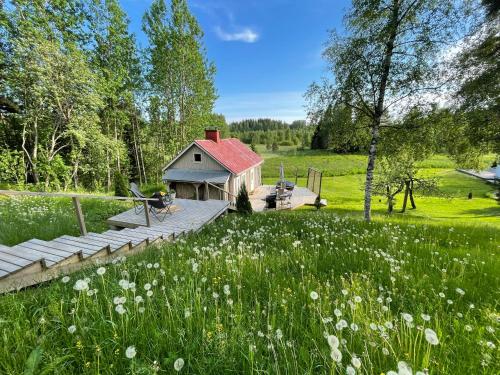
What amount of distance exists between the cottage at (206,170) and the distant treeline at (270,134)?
105ft

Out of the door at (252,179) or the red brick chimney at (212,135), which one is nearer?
the red brick chimney at (212,135)

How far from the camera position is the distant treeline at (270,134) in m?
93.0

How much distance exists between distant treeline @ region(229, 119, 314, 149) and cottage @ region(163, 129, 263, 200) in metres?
32.0

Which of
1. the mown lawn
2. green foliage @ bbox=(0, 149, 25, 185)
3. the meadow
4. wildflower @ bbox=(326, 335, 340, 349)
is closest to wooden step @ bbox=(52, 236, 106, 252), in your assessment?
the meadow

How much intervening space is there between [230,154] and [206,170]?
3642 millimetres

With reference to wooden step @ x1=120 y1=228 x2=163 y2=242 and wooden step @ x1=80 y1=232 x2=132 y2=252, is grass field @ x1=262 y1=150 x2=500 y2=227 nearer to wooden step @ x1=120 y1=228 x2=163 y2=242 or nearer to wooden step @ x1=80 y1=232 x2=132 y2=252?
wooden step @ x1=120 y1=228 x2=163 y2=242

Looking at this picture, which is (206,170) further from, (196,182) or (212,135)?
(212,135)

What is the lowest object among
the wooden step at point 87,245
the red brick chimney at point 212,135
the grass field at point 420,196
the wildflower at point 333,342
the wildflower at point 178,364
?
the grass field at point 420,196

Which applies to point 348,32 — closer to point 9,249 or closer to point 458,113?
point 458,113

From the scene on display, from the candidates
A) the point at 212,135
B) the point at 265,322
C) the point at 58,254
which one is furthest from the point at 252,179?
the point at 265,322

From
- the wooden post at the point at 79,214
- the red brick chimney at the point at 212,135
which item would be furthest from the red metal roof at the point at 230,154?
the wooden post at the point at 79,214

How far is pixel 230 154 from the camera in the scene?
23.9 m

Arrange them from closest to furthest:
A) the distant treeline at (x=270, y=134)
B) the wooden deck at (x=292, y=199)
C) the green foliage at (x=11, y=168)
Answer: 1. the green foliage at (x=11, y=168)
2. the wooden deck at (x=292, y=199)
3. the distant treeline at (x=270, y=134)

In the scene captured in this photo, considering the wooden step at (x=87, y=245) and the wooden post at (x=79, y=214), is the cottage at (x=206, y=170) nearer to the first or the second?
the wooden post at (x=79, y=214)
